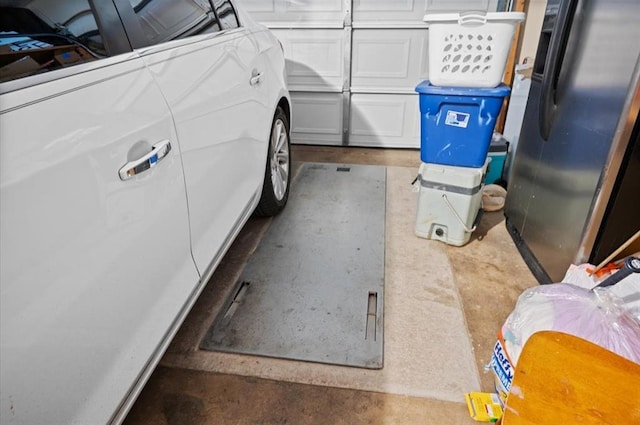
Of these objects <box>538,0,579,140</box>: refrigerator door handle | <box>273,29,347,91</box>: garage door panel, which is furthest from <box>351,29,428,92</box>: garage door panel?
Result: <box>538,0,579,140</box>: refrigerator door handle

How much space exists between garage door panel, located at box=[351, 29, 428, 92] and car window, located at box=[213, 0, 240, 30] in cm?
195

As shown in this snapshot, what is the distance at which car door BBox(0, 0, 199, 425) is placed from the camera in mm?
659

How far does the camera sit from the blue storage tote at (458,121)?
1.88 metres

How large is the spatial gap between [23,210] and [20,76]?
28 centimetres

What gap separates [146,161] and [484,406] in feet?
4.25

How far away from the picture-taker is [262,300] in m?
1.80

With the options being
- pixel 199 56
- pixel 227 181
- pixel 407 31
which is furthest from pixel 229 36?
pixel 407 31

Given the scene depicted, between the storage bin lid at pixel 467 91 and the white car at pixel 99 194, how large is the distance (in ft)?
3.55

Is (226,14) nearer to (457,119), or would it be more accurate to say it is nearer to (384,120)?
(457,119)

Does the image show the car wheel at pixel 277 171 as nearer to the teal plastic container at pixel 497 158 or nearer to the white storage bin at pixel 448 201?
the white storage bin at pixel 448 201

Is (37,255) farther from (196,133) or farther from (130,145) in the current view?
(196,133)

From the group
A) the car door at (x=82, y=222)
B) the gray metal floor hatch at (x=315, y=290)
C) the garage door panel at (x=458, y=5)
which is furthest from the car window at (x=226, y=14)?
the garage door panel at (x=458, y=5)

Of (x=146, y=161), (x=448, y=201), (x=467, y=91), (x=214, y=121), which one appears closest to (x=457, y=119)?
(x=467, y=91)

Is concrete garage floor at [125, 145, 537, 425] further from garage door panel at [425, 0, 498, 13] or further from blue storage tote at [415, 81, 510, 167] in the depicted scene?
garage door panel at [425, 0, 498, 13]
